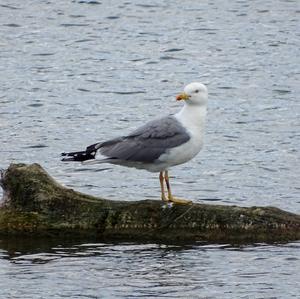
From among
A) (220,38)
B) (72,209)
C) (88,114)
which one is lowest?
(72,209)

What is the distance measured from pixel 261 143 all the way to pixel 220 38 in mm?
8465

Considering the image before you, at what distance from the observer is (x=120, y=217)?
1165 centimetres

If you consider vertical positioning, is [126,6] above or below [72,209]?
above

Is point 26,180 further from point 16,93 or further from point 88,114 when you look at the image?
point 16,93

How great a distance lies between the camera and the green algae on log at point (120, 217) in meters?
11.6

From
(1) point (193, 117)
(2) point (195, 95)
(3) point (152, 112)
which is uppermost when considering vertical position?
(3) point (152, 112)

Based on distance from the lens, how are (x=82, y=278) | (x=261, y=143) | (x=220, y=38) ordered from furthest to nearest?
(x=220, y=38)
(x=261, y=143)
(x=82, y=278)

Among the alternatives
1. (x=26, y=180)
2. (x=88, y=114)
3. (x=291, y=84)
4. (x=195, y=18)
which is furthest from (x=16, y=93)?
(x=26, y=180)

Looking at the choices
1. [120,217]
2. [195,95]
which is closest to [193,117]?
[195,95]

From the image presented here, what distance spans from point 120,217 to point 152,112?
8.22m

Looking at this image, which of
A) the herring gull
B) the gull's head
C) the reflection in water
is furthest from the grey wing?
the reflection in water

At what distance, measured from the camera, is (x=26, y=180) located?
37.8ft

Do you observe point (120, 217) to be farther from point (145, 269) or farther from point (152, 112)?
point (152, 112)

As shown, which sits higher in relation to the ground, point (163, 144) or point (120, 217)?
point (163, 144)
